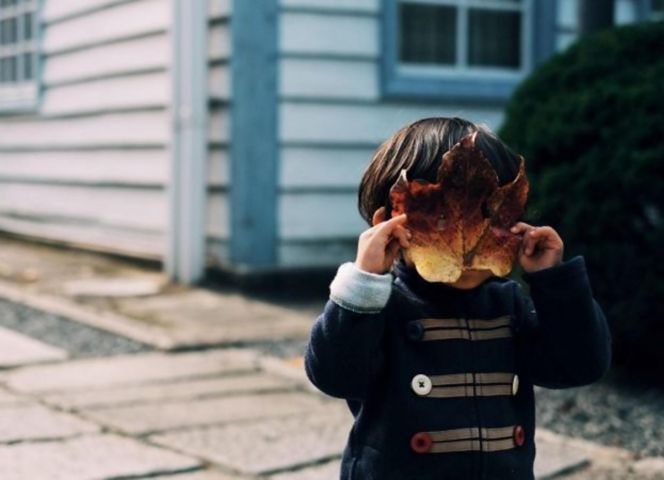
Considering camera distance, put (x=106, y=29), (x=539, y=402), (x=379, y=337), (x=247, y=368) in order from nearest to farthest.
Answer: (x=379, y=337)
(x=539, y=402)
(x=247, y=368)
(x=106, y=29)

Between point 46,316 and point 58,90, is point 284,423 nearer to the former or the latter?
point 46,316

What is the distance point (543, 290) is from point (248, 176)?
16.4 feet

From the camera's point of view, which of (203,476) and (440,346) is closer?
(440,346)

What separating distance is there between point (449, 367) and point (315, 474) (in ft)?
5.05

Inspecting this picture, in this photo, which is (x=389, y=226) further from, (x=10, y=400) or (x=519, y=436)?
(x=10, y=400)

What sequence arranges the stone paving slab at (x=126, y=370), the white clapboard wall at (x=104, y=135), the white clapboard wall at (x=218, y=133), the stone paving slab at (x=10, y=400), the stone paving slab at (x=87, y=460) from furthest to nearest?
the white clapboard wall at (x=104, y=135)
the white clapboard wall at (x=218, y=133)
the stone paving slab at (x=126, y=370)
the stone paving slab at (x=10, y=400)
the stone paving slab at (x=87, y=460)

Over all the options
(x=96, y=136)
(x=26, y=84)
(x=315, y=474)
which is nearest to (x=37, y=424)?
(x=315, y=474)

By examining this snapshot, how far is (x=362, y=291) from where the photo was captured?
2.20 meters

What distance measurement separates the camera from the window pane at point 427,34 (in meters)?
7.94

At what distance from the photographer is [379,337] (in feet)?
7.41

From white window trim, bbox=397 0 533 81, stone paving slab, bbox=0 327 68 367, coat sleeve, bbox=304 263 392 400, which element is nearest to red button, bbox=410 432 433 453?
coat sleeve, bbox=304 263 392 400

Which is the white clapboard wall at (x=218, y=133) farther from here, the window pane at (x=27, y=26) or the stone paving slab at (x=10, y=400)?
the window pane at (x=27, y=26)

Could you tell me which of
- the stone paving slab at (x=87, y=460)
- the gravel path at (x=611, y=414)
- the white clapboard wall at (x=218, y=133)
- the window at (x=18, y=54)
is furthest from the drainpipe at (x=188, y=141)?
the stone paving slab at (x=87, y=460)

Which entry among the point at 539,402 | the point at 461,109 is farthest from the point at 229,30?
the point at 539,402
